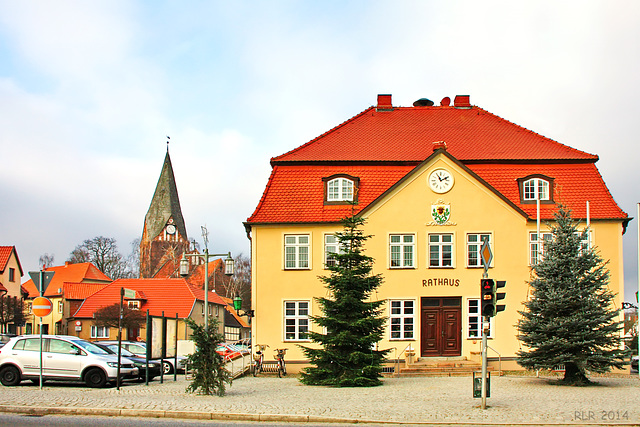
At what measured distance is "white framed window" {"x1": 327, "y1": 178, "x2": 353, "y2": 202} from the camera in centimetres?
3025

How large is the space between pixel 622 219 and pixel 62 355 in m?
22.4

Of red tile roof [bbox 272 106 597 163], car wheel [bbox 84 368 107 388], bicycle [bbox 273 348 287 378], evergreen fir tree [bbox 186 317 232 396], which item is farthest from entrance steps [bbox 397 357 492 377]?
car wheel [bbox 84 368 107 388]

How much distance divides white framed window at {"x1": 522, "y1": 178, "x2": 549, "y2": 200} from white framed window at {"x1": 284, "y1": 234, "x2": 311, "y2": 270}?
31.8 ft

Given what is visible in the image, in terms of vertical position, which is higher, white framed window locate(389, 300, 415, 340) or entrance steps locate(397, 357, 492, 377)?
white framed window locate(389, 300, 415, 340)

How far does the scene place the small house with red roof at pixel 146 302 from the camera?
186ft

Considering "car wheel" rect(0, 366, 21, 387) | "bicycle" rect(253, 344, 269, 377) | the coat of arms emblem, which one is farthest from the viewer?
the coat of arms emblem

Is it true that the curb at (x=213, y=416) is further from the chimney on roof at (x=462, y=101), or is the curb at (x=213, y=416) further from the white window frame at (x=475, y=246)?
the chimney on roof at (x=462, y=101)

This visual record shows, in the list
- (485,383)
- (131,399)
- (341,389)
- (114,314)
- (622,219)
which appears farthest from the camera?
(114,314)

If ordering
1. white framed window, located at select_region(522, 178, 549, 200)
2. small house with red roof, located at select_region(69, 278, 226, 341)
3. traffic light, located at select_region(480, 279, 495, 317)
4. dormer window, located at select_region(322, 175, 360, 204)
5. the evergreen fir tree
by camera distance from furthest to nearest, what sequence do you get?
small house with red roof, located at select_region(69, 278, 226, 341) < dormer window, located at select_region(322, 175, 360, 204) < white framed window, located at select_region(522, 178, 549, 200) < the evergreen fir tree < traffic light, located at select_region(480, 279, 495, 317)

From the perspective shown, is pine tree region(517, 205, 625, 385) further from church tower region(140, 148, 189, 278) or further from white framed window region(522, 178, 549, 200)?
church tower region(140, 148, 189, 278)

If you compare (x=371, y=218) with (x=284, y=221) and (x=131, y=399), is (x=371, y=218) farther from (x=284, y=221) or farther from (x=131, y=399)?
(x=131, y=399)

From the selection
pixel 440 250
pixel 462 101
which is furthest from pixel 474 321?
pixel 462 101

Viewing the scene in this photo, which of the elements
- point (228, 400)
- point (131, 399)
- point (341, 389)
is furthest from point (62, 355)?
point (341, 389)

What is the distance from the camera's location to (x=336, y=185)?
30281 mm
